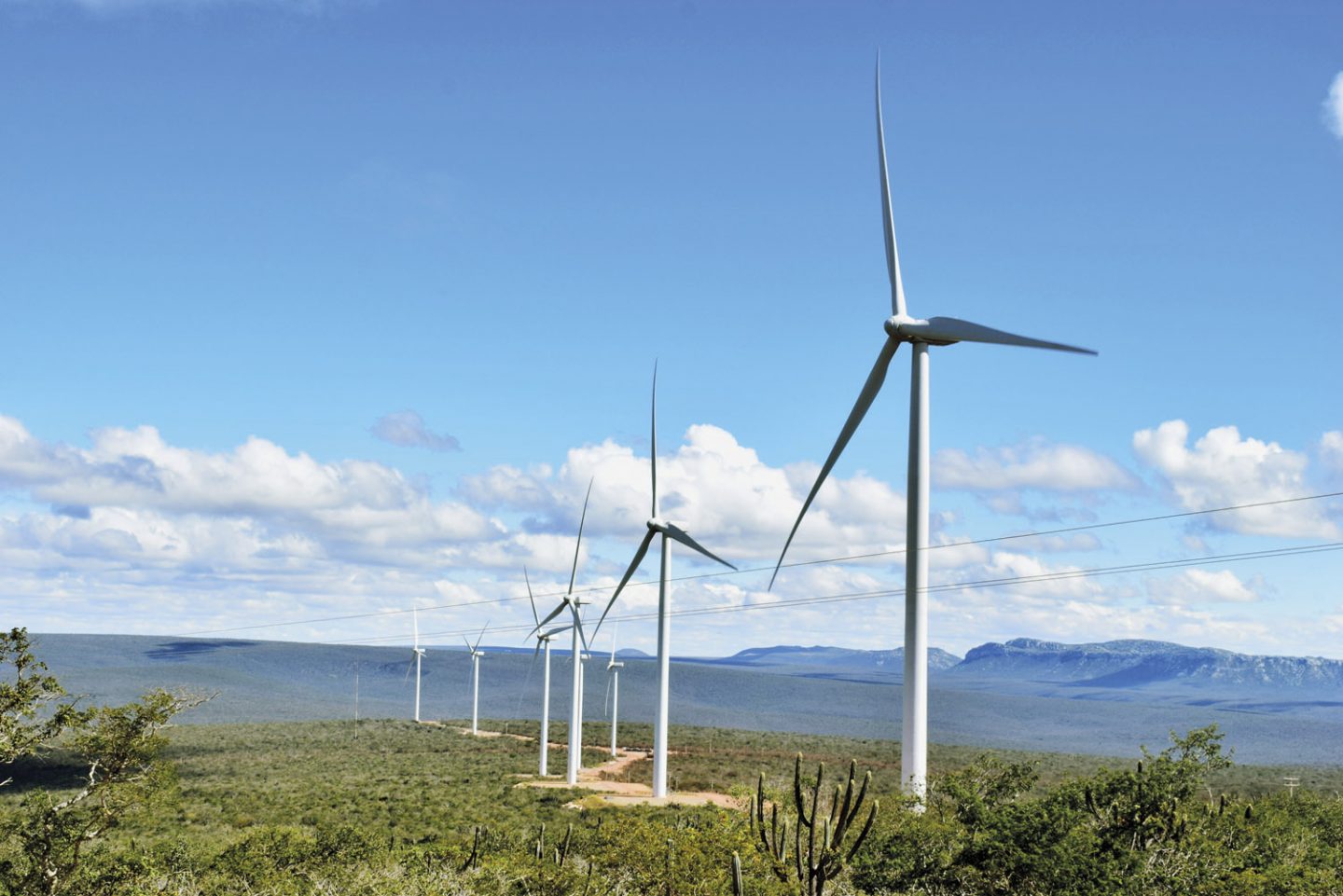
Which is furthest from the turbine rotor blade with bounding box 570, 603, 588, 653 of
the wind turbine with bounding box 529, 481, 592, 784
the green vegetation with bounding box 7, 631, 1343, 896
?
the green vegetation with bounding box 7, 631, 1343, 896

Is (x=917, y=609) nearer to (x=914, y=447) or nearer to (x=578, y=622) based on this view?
(x=914, y=447)

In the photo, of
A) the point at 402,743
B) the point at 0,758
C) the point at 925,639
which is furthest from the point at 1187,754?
the point at 402,743

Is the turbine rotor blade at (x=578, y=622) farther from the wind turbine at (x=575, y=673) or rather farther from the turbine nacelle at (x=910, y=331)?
the turbine nacelle at (x=910, y=331)

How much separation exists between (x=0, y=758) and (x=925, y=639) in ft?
78.3

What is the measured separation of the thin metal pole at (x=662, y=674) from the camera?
2176 inches

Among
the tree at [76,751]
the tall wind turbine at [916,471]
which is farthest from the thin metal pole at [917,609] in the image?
the tree at [76,751]

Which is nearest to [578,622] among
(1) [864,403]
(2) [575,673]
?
(2) [575,673]

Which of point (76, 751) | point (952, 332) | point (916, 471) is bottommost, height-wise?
point (76, 751)

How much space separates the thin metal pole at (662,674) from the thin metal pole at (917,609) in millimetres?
22924

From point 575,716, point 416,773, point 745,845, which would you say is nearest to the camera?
point 745,845

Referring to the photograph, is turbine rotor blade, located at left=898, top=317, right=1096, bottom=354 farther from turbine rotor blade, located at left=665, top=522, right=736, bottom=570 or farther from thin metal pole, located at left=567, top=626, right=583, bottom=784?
thin metal pole, located at left=567, top=626, right=583, bottom=784

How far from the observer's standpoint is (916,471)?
111ft

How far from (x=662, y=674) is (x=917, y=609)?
26044 mm

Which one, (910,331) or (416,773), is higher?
(910,331)
